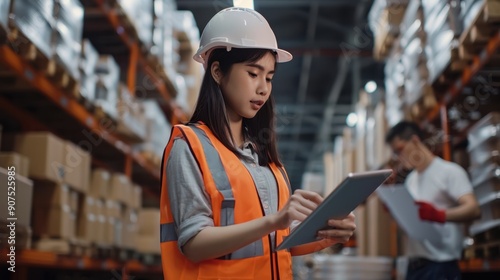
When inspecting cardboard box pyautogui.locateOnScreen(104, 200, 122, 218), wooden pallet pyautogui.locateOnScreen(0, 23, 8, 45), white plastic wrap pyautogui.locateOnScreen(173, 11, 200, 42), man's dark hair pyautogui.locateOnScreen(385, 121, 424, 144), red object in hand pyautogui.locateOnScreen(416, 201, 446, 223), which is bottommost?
red object in hand pyautogui.locateOnScreen(416, 201, 446, 223)

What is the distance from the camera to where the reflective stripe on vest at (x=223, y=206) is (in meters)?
1.84

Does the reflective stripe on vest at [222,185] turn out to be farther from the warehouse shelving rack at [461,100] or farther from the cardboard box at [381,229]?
the cardboard box at [381,229]

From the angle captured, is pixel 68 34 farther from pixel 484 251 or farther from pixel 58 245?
pixel 484 251

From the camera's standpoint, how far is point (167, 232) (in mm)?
1901

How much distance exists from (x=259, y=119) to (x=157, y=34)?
5423 mm

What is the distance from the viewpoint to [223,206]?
1849mm

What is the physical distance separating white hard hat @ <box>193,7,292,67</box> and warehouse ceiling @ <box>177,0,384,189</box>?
6.13m

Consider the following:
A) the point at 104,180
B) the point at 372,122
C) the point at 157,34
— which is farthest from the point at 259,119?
the point at 372,122

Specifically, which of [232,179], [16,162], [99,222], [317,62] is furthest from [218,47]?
[317,62]

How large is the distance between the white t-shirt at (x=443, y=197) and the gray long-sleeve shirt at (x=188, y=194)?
272cm

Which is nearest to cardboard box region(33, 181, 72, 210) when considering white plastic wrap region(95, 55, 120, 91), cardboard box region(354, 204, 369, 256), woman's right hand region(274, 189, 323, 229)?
white plastic wrap region(95, 55, 120, 91)

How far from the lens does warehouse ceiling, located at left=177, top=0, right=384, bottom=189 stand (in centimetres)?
1114

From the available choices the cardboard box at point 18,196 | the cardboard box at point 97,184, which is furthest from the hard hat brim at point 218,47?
the cardboard box at point 97,184

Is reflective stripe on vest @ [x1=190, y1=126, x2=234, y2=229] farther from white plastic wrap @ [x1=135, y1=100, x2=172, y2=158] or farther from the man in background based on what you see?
white plastic wrap @ [x1=135, y1=100, x2=172, y2=158]
